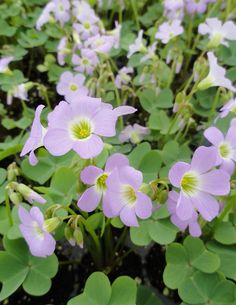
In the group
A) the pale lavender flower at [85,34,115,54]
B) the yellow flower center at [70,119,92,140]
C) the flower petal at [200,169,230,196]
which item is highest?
the yellow flower center at [70,119,92,140]

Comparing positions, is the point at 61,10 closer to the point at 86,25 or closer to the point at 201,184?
the point at 86,25

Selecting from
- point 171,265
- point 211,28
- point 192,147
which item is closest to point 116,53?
point 211,28

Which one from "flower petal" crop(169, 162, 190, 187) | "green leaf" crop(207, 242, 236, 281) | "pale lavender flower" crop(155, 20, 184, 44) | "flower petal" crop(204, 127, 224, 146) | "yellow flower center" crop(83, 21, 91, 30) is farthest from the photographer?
"yellow flower center" crop(83, 21, 91, 30)

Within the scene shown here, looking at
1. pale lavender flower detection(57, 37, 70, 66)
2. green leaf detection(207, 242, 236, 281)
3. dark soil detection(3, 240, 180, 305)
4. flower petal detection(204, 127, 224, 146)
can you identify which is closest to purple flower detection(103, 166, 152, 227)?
flower petal detection(204, 127, 224, 146)

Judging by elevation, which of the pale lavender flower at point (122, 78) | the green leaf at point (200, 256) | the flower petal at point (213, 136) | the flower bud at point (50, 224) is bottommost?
the green leaf at point (200, 256)

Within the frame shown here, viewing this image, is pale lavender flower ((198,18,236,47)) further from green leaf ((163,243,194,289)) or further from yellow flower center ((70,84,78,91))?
green leaf ((163,243,194,289))

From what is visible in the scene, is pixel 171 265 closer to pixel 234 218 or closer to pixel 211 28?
pixel 234 218

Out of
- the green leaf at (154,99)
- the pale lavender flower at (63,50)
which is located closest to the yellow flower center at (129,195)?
the green leaf at (154,99)

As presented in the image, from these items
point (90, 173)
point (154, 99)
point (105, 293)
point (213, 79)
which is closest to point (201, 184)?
point (90, 173)

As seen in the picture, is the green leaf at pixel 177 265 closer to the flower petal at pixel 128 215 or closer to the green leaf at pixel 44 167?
the flower petal at pixel 128 215
